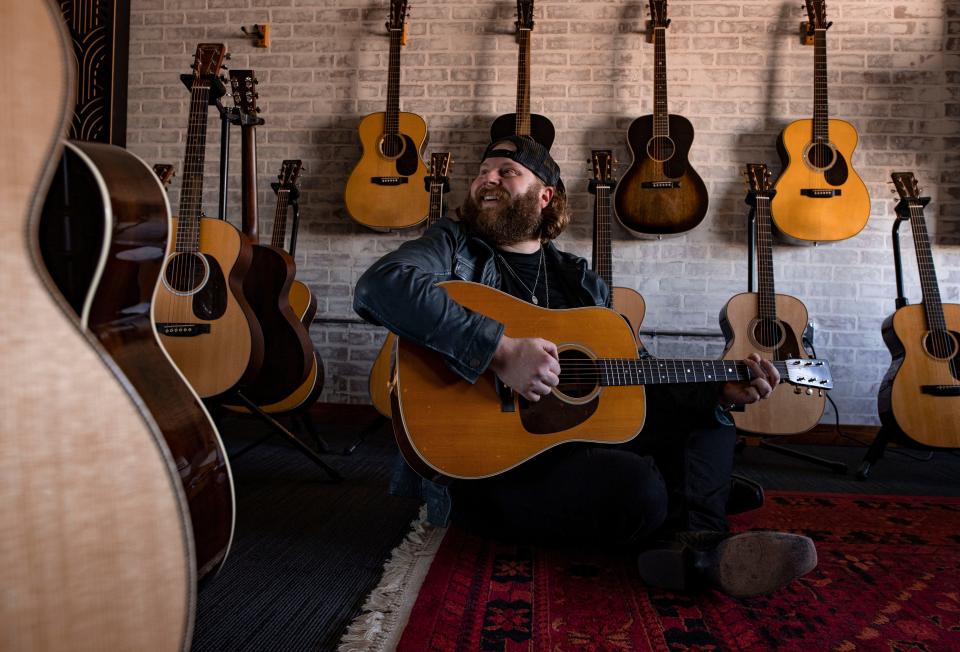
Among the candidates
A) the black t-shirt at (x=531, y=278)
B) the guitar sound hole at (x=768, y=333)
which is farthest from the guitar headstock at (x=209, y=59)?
the guitar sound hole at (x=768, y=333)

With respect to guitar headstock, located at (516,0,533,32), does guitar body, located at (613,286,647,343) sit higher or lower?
lower

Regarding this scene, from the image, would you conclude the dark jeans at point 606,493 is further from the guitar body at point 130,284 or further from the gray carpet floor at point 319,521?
the guitar body at point 130,284

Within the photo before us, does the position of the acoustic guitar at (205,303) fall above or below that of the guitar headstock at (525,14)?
below

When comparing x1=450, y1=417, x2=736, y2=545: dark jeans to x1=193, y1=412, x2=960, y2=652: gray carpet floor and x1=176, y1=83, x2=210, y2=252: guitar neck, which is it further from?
x1=176, y1=83, x2=210, y2=252: guitar neck

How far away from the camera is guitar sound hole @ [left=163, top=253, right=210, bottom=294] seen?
209 cm

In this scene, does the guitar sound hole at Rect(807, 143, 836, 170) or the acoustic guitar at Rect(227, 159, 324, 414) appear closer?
the acoustic guitar at Rect(227, 159, 324, 414)

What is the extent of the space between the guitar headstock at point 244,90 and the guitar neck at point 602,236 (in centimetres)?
175

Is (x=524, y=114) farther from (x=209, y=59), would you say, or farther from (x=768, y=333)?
(x=768, y=333)

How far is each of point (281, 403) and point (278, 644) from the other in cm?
162

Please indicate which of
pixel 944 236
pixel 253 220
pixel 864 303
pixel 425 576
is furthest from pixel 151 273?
pixel 944 236

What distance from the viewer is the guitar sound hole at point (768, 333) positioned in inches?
107

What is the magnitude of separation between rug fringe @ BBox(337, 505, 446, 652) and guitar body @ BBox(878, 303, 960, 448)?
84.9 inches

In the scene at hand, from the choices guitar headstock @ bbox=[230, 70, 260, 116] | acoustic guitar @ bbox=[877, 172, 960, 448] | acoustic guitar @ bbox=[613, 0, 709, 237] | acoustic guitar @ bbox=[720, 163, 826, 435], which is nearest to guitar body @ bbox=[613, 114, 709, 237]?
acoustic guitar @ bbox=[613, 0, 709, 237]

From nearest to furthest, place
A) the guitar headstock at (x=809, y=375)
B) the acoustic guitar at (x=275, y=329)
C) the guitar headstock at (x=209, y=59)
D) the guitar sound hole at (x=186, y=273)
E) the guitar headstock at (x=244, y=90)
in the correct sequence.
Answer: the guitar headstock at (x=809, y=375), the guitar sound hole at (x=186, y=273), the guitar headstock at (x=209, y=59), the acoustic guitar at (x=275, y=329), the guitar headstock at (x=244, y=90)
